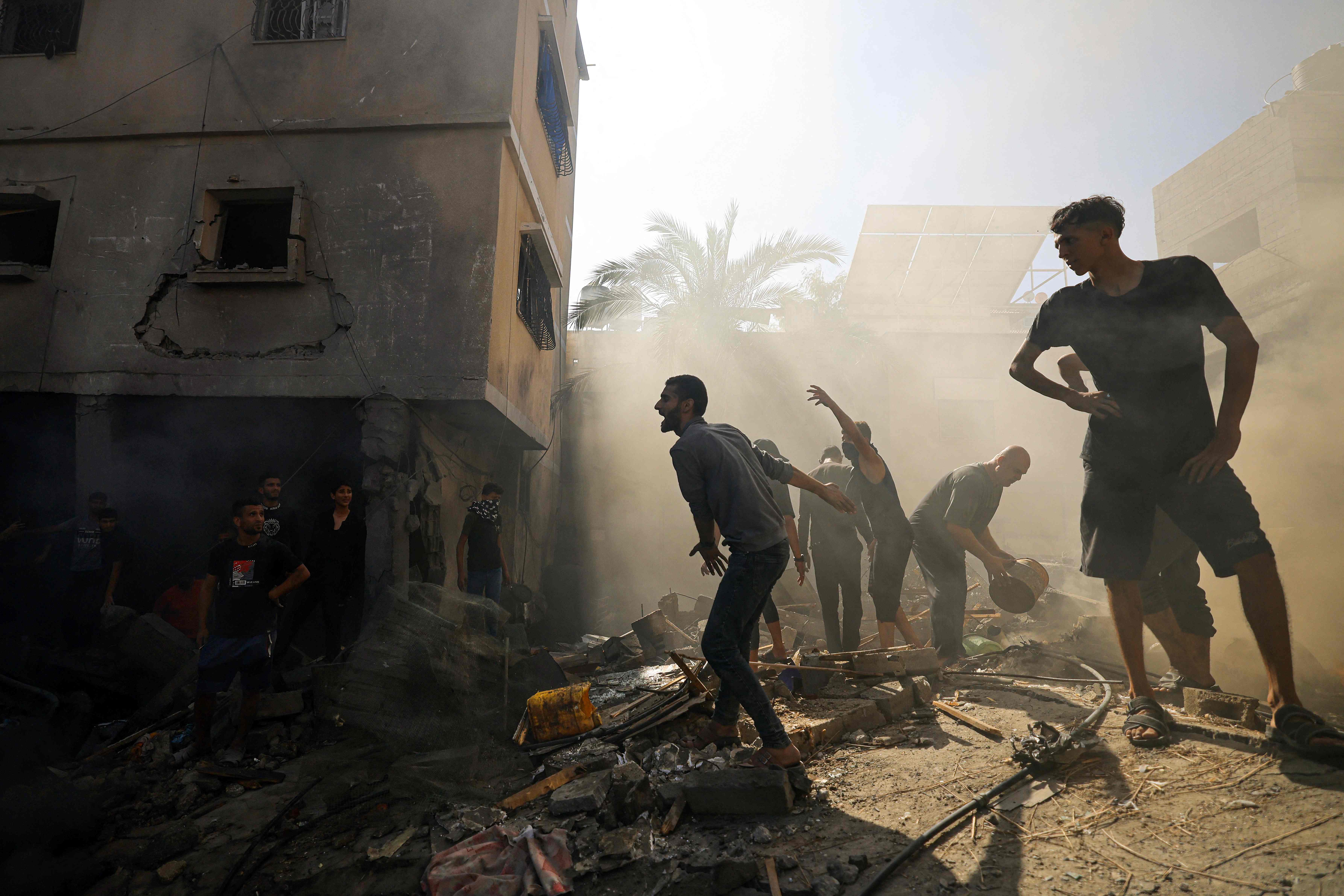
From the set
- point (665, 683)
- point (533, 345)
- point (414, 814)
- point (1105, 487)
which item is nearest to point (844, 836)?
point (1105, 487)

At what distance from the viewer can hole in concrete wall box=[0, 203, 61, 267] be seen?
7.41 meters

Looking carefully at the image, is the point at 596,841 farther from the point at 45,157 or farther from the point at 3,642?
the point at 45,157

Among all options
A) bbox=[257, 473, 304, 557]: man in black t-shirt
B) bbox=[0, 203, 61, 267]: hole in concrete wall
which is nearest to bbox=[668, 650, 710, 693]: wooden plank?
bbox=[257, 473, 304, 557]: man in black t-shirt

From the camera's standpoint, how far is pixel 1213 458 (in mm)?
2561

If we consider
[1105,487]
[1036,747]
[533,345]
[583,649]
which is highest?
[533,345]

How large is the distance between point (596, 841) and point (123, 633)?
5.83m

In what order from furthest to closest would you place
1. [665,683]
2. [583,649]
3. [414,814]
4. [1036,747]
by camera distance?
1. [583,649]
2. [665,683]
3. [414,814]
4. [1036,747]

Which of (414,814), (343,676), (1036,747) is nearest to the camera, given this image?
(1036,747)

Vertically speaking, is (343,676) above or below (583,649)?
above

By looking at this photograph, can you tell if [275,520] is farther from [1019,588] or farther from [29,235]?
[1019,588]

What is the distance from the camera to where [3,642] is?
676 cm

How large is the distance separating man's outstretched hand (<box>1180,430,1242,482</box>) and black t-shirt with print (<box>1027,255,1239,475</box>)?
0.21ft

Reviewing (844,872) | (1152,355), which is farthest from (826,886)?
A: (1152,355)

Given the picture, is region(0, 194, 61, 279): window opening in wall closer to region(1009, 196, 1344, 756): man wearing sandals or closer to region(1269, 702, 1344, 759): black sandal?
region(1009, 196, 1344, 756): man wearing sandals
